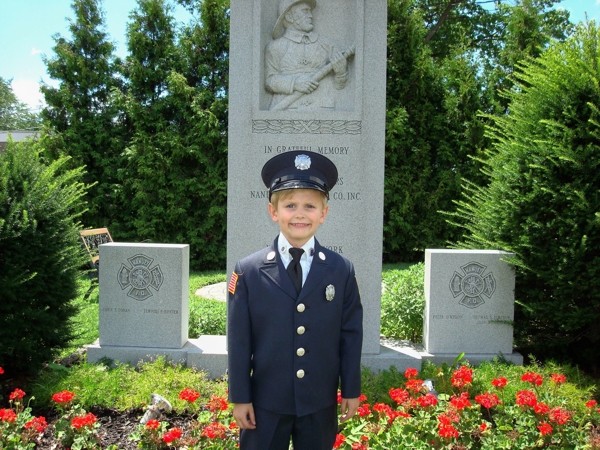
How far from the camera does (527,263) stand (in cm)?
470

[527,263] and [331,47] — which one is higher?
[331,47]

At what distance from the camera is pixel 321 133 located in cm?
490

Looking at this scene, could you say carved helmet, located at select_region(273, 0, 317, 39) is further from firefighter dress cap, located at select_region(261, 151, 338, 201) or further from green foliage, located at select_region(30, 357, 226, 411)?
green foliage, located at select_region(30, 357, 226, 411)

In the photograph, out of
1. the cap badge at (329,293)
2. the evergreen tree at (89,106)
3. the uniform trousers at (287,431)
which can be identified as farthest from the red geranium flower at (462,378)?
the evergreen tree at (89,106)

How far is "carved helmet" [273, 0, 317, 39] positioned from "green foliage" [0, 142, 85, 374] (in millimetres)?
2326

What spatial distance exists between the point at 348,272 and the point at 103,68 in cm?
1062

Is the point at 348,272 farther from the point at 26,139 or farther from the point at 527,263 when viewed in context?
the point at 26,139

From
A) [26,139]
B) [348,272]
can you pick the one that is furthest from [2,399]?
[348,272]

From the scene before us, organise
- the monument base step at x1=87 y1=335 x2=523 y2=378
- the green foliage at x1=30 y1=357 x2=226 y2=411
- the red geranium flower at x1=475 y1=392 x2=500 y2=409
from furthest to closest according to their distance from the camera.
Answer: the monument base step at x1=87 y1=335 x2=523 y2=378
the green foliage at x1=30 y1=357 x2=226 y2=411
the red geranium flower at x1=475 y1=392 x2=500 y2=409

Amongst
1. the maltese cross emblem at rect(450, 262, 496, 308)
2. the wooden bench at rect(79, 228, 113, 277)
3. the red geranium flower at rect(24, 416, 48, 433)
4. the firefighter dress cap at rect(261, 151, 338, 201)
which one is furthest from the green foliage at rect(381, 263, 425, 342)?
the wooden bench at rect(79, 228, 113, 277)

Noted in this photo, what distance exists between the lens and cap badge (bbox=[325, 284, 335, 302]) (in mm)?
2297

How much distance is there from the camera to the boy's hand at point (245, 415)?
226cm

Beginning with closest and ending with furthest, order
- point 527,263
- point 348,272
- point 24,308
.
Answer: point 348,272 → point 24,308 → point 527,263

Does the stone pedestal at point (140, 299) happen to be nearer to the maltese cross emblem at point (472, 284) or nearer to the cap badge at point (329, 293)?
the maltese cross emblem at point (472, 284)
